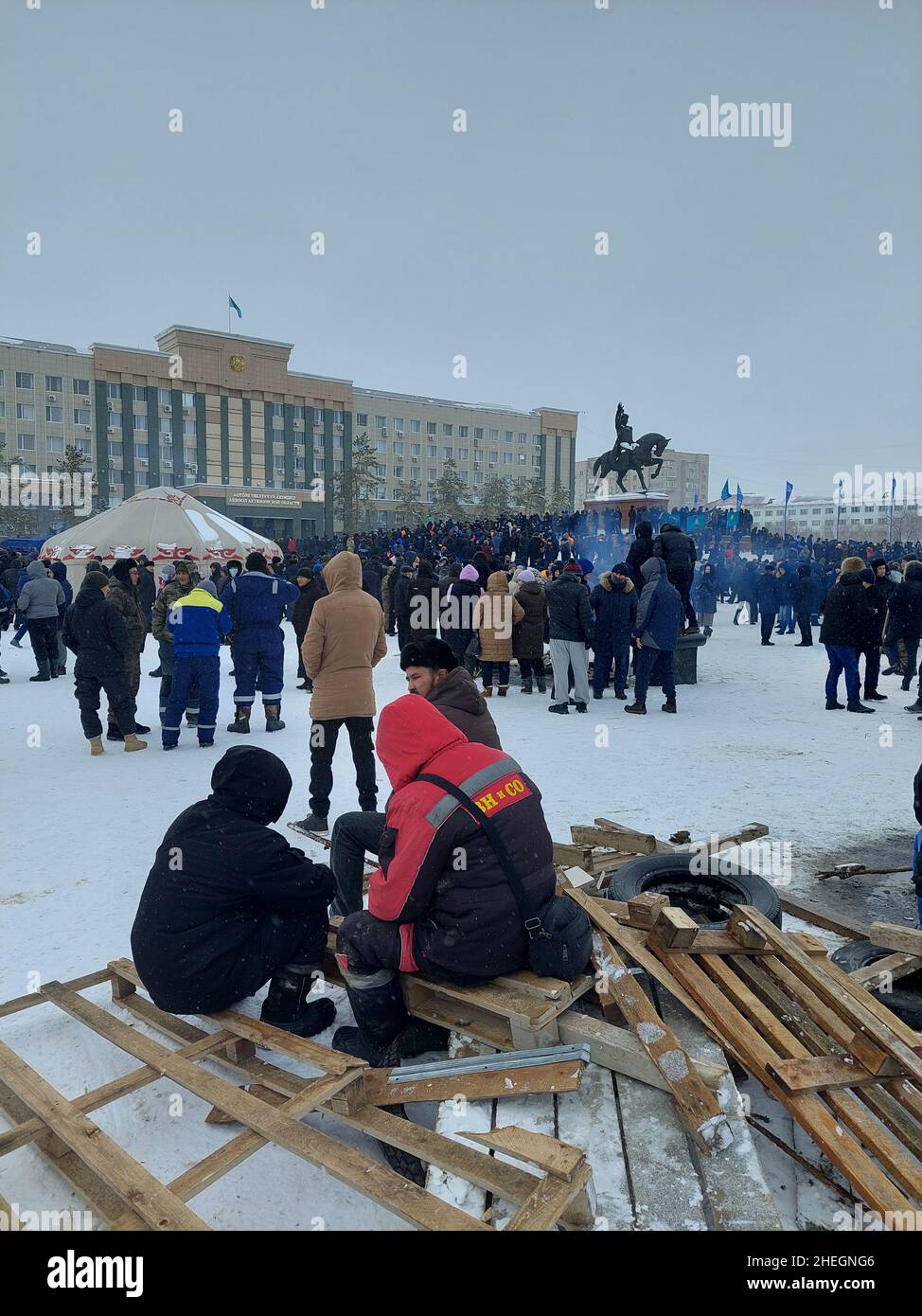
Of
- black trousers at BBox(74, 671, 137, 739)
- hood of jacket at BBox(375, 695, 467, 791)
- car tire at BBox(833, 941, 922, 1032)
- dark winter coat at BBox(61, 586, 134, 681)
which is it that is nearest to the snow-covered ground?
black trousers at BBox(74, 671, 137, 739)

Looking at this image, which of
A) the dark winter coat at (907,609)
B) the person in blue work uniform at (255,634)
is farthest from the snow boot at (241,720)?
the dark winter coat at (907,609)

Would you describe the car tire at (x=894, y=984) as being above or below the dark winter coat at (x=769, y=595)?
below

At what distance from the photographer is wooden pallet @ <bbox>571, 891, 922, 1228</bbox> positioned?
2250 millimetres

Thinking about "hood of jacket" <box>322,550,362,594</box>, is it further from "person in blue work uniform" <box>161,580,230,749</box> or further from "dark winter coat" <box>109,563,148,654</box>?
"dark winter coat" <box>109,563,148,654</box>

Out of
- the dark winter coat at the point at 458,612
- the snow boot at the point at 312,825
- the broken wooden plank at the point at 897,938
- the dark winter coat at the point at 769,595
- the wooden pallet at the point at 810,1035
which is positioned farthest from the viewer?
the dark winter coat at the point at 769,595

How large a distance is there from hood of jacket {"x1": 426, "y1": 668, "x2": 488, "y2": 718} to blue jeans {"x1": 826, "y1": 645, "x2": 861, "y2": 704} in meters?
6.83

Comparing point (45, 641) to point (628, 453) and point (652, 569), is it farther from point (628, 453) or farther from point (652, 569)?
point (628, 453)

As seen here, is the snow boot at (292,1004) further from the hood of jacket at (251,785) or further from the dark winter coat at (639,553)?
the dark winter coat at (639,553)

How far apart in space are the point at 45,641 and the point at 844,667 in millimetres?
10996

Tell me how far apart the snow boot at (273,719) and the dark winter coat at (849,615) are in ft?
20.2

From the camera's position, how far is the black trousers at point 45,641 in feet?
38.1

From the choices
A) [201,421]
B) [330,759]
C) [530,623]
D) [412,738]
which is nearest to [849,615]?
[530,623]

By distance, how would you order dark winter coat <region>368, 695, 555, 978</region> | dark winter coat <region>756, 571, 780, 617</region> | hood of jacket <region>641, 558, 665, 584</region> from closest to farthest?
dark winter coat <region>368, 695, 555, 978</region>, hood of jacket <region>641, 558, 665, 584</region>, dark winter coat <region>756, 571, 780, 617</region>
